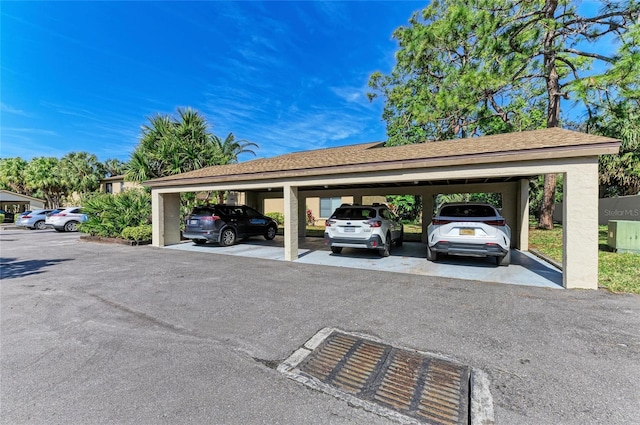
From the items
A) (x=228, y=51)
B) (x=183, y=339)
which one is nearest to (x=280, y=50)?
(x=228, y=51)

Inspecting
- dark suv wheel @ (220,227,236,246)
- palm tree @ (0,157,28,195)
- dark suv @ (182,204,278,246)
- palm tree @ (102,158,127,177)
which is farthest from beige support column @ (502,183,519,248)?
palm tree @ (0,157,28,195)

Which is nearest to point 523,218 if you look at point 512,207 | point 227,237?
point 512,207

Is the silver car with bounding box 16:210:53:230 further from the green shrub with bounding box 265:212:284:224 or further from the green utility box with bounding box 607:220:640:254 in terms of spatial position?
the green utility box with bounding box 607:220:640:254

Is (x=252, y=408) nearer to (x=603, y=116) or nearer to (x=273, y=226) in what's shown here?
A: (x=273, y=226)

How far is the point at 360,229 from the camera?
831cm

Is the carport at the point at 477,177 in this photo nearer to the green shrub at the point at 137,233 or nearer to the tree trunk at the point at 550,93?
the green shrub at the point at 137,233

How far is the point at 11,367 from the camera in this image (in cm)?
289

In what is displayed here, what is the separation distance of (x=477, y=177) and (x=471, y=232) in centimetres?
129

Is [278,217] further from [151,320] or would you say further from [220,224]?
[151,320]

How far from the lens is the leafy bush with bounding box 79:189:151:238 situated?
42.4 ft

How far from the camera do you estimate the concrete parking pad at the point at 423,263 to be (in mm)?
6227

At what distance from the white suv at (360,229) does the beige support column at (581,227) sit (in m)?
4.15

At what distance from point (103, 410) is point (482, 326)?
13.5 ft

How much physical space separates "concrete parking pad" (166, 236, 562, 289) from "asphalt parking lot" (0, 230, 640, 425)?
62cm
